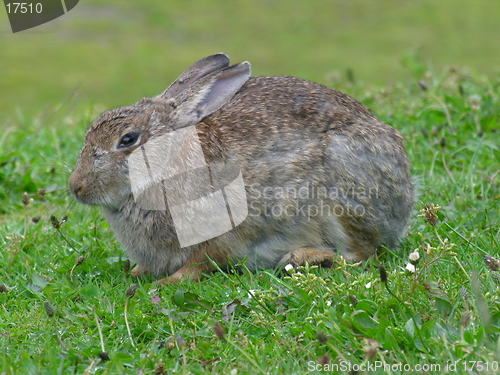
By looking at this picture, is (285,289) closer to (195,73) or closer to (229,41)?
(195,73)

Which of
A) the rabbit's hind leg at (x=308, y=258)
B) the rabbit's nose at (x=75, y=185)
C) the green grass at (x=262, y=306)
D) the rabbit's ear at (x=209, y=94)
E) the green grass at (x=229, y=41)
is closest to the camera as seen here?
the green grass at (x=262, y=306)

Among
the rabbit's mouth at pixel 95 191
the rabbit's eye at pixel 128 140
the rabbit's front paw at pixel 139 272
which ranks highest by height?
the rabbit's eye at pixel 128 140

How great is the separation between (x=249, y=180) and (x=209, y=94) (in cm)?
64

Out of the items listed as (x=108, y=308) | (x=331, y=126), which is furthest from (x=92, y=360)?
(x=331, y=126)

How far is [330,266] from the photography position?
412cm

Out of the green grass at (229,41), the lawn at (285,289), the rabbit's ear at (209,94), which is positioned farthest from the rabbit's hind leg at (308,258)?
the green grass at (229,41)

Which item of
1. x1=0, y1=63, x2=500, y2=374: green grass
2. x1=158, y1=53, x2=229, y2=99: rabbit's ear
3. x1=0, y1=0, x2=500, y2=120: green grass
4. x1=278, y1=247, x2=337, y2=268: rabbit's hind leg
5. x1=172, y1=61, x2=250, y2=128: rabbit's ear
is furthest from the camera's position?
x1=0, y1=0, x2=500, y2=120: green grass

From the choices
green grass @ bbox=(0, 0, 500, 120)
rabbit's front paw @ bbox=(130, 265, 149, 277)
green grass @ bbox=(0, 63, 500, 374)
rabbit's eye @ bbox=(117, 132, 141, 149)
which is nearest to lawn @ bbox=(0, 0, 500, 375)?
green grass @ bbox=(0, 63, 500, 374)

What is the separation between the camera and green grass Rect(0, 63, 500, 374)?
2.91 meters

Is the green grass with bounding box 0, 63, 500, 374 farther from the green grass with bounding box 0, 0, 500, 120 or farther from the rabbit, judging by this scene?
the green grass with bounding box 0, 0, 500, 120

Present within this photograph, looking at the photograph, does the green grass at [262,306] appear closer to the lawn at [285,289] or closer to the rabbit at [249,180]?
the lawn at [285,289]

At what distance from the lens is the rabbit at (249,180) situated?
4047mm

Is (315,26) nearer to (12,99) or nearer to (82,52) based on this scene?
(82,52)

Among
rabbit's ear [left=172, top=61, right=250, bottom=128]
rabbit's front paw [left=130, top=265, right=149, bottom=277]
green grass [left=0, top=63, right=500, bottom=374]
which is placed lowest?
rabbit's front paw [left=130, top=265, right=149, bottom=277]
